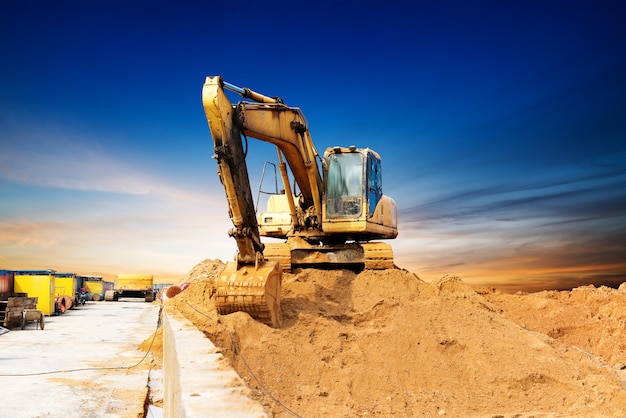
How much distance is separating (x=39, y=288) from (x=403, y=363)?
20.5 meters

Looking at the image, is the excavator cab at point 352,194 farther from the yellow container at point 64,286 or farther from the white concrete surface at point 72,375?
the yellow container at point 64,286

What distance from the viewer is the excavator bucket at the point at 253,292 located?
24.4 ft

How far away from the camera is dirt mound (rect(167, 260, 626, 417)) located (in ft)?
19.9

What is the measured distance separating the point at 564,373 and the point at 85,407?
669 centimetres

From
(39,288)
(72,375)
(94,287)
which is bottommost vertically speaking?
(72,375)

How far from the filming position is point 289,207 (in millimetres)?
10969

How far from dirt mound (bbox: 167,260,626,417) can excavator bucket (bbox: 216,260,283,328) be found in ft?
0.81

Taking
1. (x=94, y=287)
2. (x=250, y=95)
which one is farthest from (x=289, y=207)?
(x=94, y=287)

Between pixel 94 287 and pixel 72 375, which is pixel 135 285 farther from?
pixel 72 375

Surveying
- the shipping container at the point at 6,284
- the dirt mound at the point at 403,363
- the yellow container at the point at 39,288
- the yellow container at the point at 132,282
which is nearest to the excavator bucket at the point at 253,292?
the dirt mound at the point at 403,363

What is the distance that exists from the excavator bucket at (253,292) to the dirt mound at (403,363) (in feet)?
0.81

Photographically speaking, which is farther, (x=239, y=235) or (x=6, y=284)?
(x=6, y=284)

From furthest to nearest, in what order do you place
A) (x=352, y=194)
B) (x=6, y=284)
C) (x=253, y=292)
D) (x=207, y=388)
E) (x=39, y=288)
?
(x=39, y=288) < (x=6, y=284) < (x=352, y=194) < (x=253, y=292) < (x=207, y=388)

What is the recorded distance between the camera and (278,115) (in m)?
8.84
